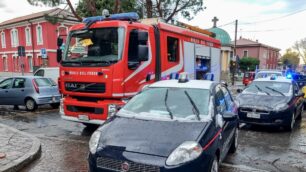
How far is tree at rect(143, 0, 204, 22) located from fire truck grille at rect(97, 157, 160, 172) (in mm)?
16618

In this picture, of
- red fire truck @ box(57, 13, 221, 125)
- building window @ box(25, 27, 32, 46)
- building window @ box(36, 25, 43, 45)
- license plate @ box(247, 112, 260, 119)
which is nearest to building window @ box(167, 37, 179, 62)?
red fire truck @ box(57, 13, 221, 125)

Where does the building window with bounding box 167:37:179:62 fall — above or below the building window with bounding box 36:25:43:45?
below

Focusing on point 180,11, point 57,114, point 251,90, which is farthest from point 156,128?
point 180,11

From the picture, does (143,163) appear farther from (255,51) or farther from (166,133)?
(255,51)

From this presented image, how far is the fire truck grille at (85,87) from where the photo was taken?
682 centimetres

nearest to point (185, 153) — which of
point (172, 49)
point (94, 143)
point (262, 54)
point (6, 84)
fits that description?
point (94, 143)

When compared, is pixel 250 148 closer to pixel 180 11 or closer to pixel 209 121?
pixel 209 121

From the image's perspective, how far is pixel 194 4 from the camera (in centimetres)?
1988

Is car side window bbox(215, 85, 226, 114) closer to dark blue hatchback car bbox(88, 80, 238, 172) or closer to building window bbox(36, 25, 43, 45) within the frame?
Result: dark blue hatchback car bbox(88, 80, 238, 172)

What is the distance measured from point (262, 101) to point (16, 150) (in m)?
6.79

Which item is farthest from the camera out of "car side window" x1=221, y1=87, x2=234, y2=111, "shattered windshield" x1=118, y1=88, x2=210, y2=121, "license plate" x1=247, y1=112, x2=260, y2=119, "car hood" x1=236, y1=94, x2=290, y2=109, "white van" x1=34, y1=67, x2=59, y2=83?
"white van" x1=34, y1=67, x2=59, y2=83

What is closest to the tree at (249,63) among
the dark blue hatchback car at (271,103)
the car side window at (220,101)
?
the dark blue hatchback car at (271,103)

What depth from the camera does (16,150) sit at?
573 cm

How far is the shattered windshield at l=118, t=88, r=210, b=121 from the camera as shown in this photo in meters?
4.44
